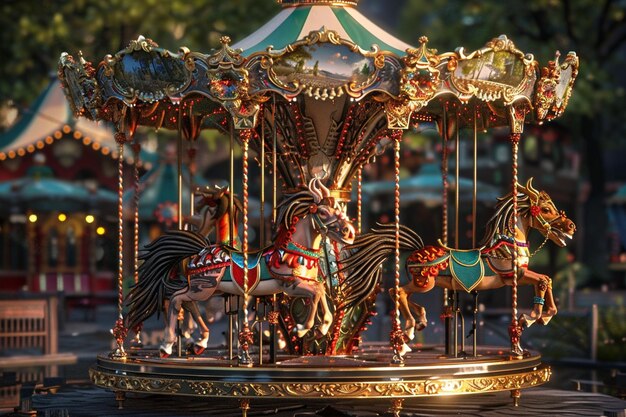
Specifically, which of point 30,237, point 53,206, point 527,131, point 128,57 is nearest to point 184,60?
point 128,57

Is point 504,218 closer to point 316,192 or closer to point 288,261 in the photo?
point 316,192

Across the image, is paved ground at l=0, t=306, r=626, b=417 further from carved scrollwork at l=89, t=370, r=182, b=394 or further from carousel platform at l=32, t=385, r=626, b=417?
carved scrollwork at l=89, t=370, r=182, b=394

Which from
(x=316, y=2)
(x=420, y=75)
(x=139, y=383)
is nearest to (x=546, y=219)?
(x=420, y=75)

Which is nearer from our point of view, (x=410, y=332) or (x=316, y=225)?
(x=316, y=225)

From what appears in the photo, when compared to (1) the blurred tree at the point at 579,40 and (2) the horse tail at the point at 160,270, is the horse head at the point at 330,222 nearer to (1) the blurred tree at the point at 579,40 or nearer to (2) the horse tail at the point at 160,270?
(2) the horse tail at the point at 160,270

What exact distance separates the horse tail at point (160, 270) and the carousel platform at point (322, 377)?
2.87 ft

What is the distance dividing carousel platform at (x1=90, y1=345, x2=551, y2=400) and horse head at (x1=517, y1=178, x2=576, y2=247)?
2.02 m

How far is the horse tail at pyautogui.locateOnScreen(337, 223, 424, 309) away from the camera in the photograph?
22938mm

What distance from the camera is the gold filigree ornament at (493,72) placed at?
22172 mm

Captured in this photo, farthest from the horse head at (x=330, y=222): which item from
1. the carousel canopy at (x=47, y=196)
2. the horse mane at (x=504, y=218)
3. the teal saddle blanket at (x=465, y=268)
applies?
the carousel canopy at (x=47, y=196)

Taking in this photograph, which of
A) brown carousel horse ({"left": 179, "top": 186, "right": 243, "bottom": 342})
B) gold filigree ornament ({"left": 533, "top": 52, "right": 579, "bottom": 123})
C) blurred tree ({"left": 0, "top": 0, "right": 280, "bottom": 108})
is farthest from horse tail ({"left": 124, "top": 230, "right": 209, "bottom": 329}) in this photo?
blurred tree ({"left": 0, "top": 0, "right": 280, "bottom": 108})

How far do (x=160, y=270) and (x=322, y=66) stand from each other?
402 centimetres

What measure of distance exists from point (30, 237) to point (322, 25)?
29662 millimetres

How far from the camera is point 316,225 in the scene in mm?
22047
